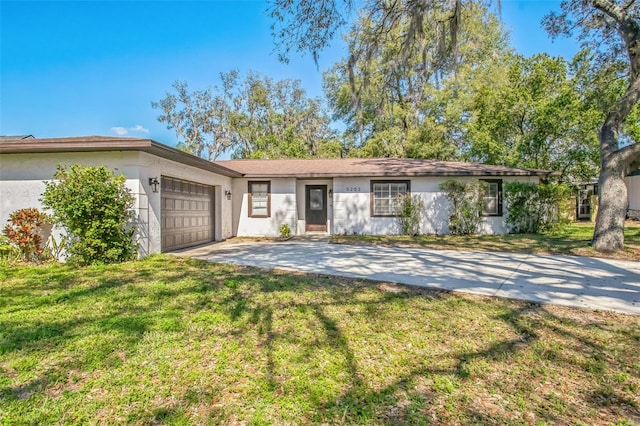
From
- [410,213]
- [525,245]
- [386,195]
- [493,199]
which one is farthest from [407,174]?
[525,245]

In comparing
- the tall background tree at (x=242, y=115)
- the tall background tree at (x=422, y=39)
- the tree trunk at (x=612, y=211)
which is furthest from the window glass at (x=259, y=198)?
the tall background tree at (x=242, y=115)

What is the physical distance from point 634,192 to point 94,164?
84.0 ft

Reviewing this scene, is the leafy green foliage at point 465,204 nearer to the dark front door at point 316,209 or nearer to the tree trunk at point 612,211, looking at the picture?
the tree trunk at point 612,211

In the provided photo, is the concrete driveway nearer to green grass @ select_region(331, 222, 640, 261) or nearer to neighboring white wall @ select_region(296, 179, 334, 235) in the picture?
green grass @ select_region(331, 222, 640, 261)

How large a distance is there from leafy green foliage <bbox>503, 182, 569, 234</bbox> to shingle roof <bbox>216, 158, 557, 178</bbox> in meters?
0.60

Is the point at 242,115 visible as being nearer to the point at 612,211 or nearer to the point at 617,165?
the point at 617,165

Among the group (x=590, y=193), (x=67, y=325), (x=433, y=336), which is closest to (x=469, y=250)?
(x=433, y=336)

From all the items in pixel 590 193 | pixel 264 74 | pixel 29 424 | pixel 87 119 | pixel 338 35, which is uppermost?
pixel 264 74

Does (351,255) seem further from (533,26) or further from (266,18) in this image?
(533,26)

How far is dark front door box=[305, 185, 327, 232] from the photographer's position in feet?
42.5

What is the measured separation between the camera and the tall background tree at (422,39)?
6.05 m

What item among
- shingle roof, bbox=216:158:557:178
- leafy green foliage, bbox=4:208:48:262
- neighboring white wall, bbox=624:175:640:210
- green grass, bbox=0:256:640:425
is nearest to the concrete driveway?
green grass, bbox=0:256:640:425

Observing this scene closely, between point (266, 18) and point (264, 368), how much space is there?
589cm

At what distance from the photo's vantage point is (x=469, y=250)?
323 inches
